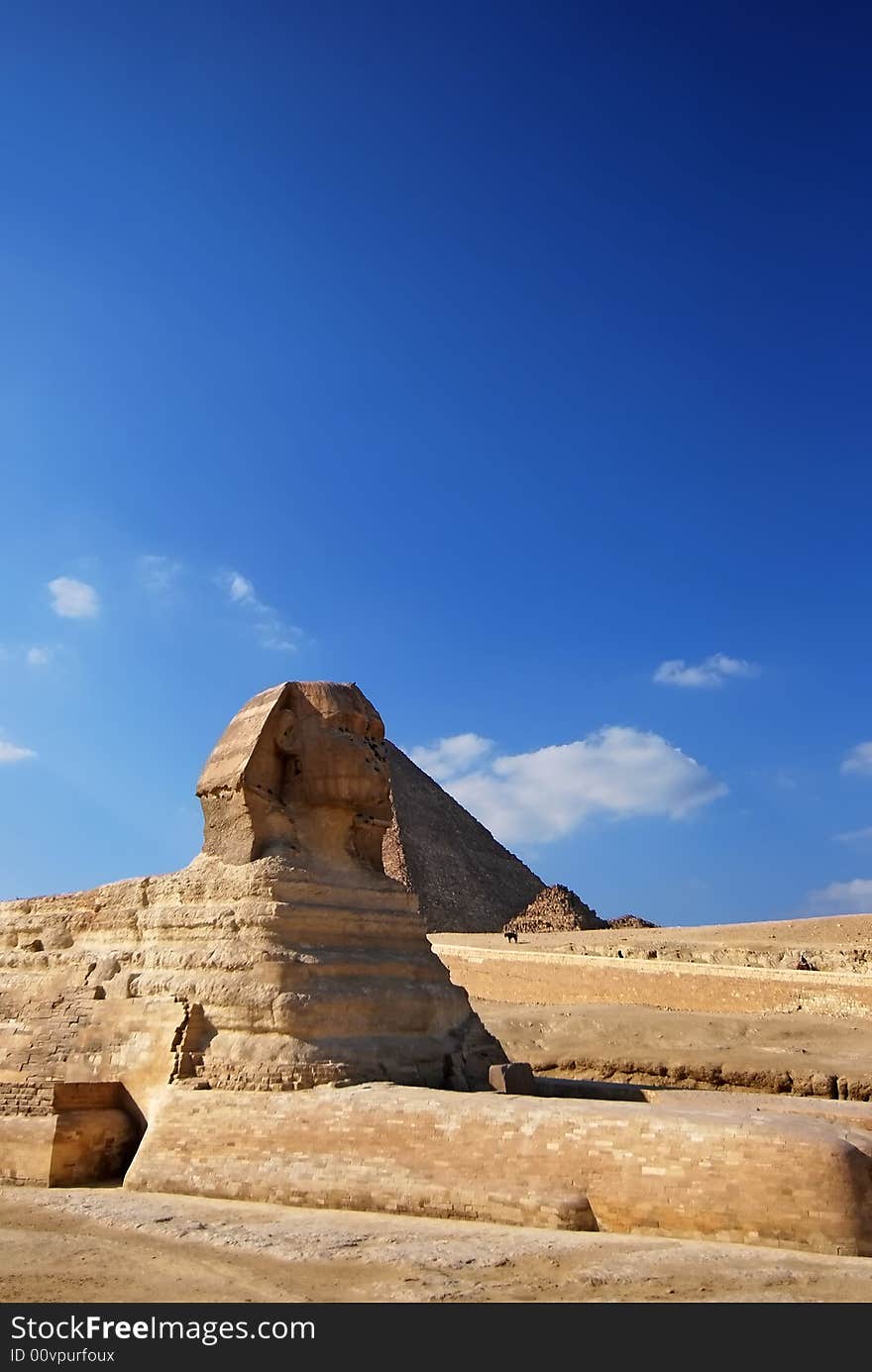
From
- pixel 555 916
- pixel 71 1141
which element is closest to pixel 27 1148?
pixel 71 1141

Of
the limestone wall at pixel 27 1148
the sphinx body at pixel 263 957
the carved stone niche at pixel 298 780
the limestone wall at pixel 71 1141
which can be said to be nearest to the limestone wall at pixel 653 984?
the sphinx body at pixel 263 957

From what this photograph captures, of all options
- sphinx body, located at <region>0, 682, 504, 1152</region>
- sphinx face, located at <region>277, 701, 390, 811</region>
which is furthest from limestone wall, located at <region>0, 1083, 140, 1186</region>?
sphinx face, located at <region>277, 701, 390, 811</region>

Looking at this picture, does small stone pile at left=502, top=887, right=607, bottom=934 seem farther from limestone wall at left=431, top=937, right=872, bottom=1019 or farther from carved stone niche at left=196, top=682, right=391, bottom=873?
carved stone niche at left=196, top=682, right=391, bottom=873

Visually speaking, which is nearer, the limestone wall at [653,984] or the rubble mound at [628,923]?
the limestone wall at [653,984]

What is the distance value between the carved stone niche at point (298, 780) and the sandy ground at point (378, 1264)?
2.81 meters

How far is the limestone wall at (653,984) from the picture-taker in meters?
17.4

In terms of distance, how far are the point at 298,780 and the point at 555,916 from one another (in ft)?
96.7

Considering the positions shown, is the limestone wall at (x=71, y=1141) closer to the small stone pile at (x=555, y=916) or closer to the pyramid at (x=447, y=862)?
the pyramid at (x=447, y=862)

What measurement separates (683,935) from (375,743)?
2394 cm

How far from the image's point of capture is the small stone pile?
35406 mm

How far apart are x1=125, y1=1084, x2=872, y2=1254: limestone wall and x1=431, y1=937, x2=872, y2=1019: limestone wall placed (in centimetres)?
1318

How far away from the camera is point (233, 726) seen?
8250 mm

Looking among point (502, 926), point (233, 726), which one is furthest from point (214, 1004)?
point (502, 926)
